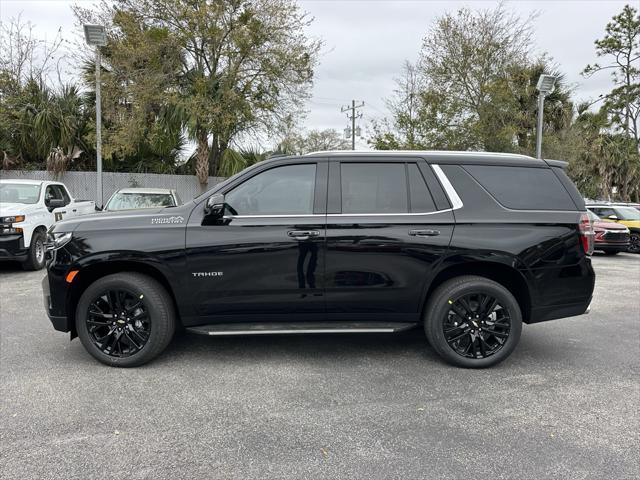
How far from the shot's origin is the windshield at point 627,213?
15320mm

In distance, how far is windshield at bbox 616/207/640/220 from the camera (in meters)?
15.3

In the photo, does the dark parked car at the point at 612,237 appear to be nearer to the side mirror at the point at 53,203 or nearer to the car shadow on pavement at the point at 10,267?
the side mirror at the point at 53,203

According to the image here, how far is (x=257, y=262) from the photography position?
4.20 meters

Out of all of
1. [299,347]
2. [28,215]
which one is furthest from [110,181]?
[299,347]

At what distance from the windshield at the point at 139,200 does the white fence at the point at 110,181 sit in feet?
26.4

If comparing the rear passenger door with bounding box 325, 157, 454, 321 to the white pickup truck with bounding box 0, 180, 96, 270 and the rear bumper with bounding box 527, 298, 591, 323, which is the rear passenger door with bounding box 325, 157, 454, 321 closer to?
the rear bumper with bounding box 527, 298, 591, 323

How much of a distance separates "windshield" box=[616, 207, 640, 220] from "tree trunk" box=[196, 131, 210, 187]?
1395 cm

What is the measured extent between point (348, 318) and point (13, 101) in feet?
59.5

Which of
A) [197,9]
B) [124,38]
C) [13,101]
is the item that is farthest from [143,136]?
[13,101]

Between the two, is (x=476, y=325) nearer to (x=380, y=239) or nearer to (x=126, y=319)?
(x=380, y=239)

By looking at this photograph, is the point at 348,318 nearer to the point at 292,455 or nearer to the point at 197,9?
the point at 292,455

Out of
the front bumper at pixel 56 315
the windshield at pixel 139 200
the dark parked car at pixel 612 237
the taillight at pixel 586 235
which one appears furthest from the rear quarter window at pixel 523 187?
the dark parked car at pixel 612 237

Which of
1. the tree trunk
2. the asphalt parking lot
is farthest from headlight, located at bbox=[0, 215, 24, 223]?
the tree trunk

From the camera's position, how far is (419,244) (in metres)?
4.26
